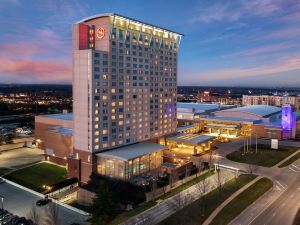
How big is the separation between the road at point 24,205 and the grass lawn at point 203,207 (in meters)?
18.4

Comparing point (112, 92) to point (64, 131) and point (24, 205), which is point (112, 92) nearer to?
point (64, 131)

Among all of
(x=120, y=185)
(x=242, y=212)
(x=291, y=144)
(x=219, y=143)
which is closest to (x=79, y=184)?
(x=120, y=185)

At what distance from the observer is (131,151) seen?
8175 cm

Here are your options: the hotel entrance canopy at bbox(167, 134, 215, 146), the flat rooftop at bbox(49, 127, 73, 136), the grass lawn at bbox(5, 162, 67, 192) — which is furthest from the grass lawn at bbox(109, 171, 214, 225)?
the flat rooftop at bbox(49, 127, 73, 136)

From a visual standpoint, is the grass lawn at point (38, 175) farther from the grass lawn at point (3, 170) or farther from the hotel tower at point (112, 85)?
the hotel tower at point (112, 85)

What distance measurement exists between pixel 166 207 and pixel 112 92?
36208 mm

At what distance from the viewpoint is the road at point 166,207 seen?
180 feet

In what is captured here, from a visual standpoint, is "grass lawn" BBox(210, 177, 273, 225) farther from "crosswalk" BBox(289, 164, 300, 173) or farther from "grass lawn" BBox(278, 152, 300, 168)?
"grass lawn" BBox(278, 152, 300, 168)

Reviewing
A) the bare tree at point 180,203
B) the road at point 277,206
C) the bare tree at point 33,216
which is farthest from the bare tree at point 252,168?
the bare tree at point 33,216

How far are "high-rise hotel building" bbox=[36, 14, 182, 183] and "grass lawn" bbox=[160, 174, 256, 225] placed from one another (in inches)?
885

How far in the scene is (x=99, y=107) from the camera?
78.9 metres

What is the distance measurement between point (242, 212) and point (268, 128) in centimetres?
8214

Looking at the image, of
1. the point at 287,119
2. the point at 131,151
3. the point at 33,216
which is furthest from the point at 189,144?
the point at 33,216

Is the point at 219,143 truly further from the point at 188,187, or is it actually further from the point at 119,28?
the point at 119,28
